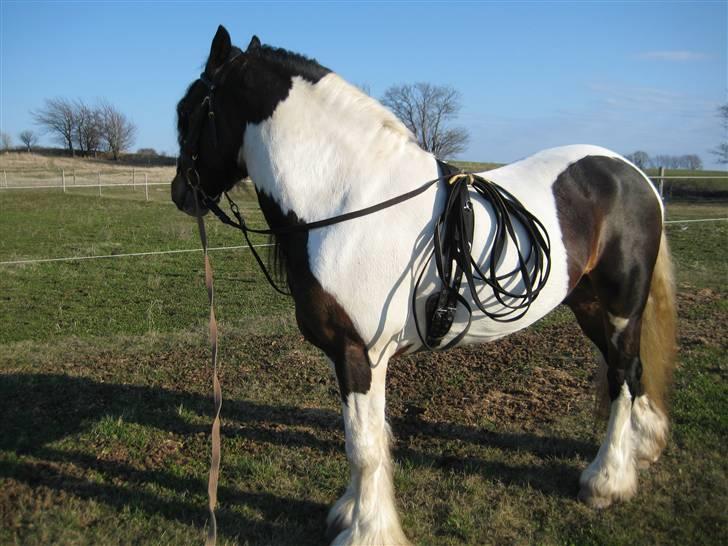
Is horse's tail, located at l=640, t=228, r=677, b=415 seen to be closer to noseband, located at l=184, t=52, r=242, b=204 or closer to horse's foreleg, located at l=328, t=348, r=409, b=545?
horse's foreleg, located at l=328, t=348, r=409, b=545

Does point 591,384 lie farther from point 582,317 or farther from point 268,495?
point 268,495

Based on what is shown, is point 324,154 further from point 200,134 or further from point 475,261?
point 475,261

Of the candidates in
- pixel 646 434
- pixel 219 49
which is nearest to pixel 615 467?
pixel 646 434

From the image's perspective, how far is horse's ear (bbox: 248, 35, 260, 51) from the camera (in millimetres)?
2781

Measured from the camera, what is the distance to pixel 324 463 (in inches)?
143

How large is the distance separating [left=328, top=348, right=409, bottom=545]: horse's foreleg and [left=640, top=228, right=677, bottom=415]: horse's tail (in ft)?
6.31

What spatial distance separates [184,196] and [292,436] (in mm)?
1935

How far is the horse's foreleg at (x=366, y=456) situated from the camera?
268 cm

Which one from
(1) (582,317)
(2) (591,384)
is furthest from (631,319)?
(2) (591,384)

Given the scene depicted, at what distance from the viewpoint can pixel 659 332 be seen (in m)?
3.67

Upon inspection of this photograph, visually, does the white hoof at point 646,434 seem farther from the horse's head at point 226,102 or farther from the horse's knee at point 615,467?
the horse's head at point 226,102

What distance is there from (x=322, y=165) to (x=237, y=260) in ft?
28.5

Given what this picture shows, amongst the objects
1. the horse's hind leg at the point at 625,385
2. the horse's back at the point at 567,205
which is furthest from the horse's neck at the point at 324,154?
the horse's hind leg at the point at 625,385

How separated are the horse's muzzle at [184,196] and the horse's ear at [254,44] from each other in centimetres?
74
